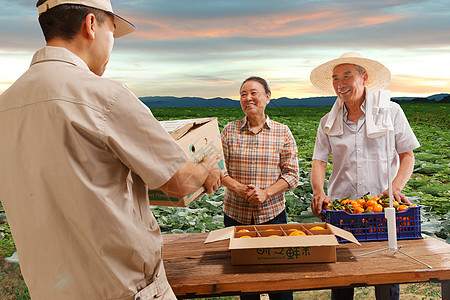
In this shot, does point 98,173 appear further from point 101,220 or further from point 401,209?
point 401,209

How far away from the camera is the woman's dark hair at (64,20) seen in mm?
1330

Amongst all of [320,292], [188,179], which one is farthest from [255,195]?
[320,292]

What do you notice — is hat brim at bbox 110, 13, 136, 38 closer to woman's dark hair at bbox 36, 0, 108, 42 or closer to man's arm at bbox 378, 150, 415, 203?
woman's dark hair at bbox 36, 0, 108, 42

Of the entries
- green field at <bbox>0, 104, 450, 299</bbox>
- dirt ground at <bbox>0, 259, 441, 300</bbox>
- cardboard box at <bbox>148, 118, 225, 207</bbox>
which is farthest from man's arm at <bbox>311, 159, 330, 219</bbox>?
green field at <bbox>0, 104, 450, 299</bbox>

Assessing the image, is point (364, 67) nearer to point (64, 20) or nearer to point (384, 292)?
point (384, 292)

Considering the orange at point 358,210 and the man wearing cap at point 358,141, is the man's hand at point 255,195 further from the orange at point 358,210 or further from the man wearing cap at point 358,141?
the orange at point 358,210

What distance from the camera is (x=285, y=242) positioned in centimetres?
191

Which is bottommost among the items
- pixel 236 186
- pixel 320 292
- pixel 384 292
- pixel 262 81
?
pixel 320 292

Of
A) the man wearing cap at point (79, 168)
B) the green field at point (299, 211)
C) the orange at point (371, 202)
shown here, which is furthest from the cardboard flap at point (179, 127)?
the green field at point (299, 211)

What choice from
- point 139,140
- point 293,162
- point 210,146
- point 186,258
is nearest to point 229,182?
point 293,162

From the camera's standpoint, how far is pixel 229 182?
2.87 m

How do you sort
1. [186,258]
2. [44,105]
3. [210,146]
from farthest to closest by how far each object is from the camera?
[186,258] < [210,146] < [44,105]

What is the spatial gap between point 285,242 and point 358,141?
3.53ft

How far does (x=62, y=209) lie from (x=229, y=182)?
1691mm
